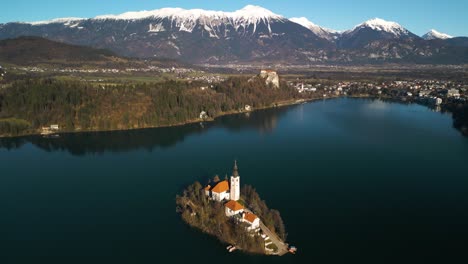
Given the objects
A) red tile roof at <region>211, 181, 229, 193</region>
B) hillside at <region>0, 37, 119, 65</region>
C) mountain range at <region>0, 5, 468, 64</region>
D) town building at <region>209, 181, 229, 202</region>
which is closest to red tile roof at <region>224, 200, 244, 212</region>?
town building at <region>209, 181, 229, 202</region>

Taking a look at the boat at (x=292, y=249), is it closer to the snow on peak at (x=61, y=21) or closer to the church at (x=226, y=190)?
the church at (x=226, y=190)

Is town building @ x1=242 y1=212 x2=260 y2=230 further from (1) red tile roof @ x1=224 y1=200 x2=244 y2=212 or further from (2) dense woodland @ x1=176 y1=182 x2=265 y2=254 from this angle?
(1) red tile roof @ x1=224 y1=200 x2=244 y2=212

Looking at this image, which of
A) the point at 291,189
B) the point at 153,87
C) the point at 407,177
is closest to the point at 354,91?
the point at 153,87

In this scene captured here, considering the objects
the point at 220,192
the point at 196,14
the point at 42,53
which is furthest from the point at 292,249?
the point at 196,14

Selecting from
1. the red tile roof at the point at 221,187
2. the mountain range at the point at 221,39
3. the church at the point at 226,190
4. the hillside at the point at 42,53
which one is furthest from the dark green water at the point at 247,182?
the mountain range at the point at 221,39

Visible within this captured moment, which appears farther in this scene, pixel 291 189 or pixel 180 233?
pixel 291 189

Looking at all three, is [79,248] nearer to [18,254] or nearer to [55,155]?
[18,254]

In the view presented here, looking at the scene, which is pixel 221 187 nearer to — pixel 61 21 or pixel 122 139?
pixel 122 139
